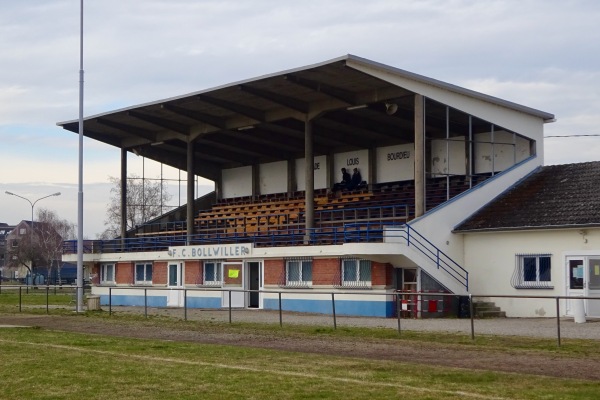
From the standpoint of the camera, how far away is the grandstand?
36562 millimetres

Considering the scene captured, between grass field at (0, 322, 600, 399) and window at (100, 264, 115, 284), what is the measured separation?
31.6 meters

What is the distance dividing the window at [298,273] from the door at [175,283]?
731 centimetres

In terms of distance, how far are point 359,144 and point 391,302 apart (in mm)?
15106

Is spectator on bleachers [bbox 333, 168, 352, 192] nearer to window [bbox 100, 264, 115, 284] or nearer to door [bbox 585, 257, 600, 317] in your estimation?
window [bbox 100, 264, 115, 284]

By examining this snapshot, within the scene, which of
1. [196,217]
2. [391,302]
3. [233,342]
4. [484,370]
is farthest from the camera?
[196,217]

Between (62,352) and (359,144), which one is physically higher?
(359,144)

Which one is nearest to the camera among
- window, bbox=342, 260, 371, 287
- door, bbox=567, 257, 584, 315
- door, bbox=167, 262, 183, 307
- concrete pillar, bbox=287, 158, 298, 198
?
door, bbox=567, 257, 584, 315

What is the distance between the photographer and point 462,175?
41.8 m

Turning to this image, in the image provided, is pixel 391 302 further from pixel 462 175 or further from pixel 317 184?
pixel 317 184

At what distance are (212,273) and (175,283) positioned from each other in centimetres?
291

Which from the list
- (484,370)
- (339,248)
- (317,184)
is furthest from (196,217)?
(484,370)

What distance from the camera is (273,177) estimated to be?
5562 centimetres

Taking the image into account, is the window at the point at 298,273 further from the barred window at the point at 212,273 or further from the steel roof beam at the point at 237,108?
the steel roof beam at the point at 237,108

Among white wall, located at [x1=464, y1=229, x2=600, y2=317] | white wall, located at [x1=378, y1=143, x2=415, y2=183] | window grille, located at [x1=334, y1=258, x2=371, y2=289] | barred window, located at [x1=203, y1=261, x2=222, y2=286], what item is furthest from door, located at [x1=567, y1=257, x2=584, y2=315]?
barred window, located at [x1=203, y1=261, x2=222, y2=286]
